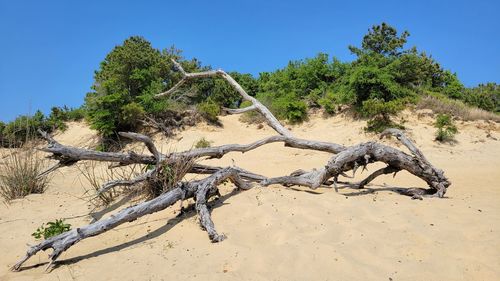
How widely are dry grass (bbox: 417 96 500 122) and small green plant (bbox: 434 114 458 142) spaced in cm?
85

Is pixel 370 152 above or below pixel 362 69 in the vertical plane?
below

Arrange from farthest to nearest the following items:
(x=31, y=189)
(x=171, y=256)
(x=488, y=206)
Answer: (x=31, y=189), (x=488, y=206), (x=171, y=256)

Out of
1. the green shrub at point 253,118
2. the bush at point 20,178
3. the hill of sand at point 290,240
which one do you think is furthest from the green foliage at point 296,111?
the bush at point 20,178

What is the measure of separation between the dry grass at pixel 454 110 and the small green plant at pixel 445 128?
0.85m

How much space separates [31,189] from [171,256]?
4.44m

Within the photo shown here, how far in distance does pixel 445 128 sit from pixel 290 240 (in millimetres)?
11485

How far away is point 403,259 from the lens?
3547 millimetres

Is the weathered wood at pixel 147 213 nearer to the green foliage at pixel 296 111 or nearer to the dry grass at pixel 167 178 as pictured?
the dry grass at pixel 167 178

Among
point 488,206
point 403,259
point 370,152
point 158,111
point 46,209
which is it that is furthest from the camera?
point 158,111

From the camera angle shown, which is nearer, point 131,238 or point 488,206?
point 131,238

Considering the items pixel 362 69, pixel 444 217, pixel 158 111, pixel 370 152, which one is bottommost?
pixel 444 217

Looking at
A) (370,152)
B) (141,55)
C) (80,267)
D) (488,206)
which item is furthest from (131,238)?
(141,55)

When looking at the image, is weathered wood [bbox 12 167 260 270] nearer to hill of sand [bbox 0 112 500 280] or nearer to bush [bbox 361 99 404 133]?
hill of sand [bbox 0 112 500 280]

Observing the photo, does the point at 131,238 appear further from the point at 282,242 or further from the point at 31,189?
the point at 31,189
